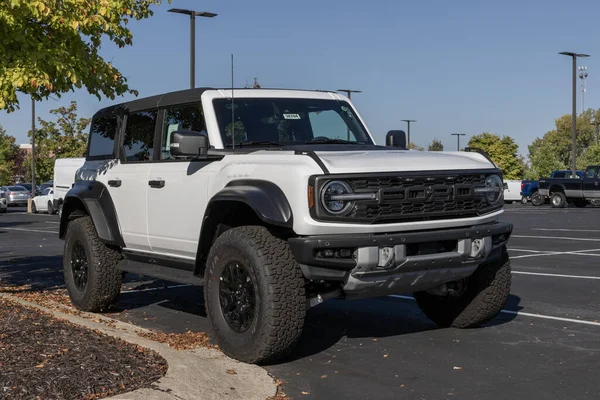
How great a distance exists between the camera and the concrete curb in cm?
510

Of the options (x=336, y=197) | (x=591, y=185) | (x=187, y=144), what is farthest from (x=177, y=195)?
(x=591, y=185)

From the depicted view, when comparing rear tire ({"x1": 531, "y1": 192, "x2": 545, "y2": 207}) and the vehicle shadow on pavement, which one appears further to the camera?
rear tire ({"x1": 531, "y1": 192, "x2": 545, "y2": 207})

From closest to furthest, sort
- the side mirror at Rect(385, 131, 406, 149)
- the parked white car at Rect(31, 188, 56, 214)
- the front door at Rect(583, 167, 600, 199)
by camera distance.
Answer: the side mirror at Rect(385, 131, 406, 149)
the front door at Rect(583, 167, 600, 199)
the parked white car at Rect(31, 188, 56, 214)

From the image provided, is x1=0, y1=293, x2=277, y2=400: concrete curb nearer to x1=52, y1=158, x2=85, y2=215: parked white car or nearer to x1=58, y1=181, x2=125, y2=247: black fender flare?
x1=58, y1=181, x2=125, y2=247: black fender flare

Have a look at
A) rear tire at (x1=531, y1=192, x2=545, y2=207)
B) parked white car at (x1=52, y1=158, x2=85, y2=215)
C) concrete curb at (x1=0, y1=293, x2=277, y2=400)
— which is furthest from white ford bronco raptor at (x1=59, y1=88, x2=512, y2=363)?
rear tire at (x1=531, y1=192, x2=545, y2=207)

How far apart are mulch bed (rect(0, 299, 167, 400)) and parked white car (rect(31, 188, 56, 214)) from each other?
34.6 meters

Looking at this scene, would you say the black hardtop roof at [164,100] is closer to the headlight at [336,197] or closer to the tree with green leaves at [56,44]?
the tree with green leaves at [56,44]

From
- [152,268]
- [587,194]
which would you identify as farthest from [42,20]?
[587,194]

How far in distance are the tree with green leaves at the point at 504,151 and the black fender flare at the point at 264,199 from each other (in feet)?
258

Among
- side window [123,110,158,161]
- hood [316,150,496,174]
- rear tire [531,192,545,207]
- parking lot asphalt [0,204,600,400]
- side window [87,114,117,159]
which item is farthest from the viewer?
rear tire [531,192,545,207]

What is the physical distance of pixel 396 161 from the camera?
609 cm

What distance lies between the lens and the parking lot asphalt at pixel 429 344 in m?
5.50

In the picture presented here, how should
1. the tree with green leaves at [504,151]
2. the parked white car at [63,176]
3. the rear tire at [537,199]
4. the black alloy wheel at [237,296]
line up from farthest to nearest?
the tree with green leaves at [504,151], the rear tire at [537,199], the parked white car at [63,176], the black alloy wheel at [237,296]

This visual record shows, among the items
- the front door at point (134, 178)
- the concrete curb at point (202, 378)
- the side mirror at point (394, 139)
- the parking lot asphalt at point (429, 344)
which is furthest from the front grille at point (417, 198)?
the front door at point (134, 178)
